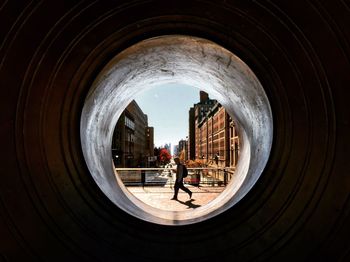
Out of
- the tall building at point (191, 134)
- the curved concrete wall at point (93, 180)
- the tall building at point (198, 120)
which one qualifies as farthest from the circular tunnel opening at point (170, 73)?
the tall building at point (191, 134)

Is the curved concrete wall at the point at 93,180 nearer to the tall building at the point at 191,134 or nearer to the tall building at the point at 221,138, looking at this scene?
the tall building at the point at 221,138

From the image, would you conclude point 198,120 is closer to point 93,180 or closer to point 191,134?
point 191,134

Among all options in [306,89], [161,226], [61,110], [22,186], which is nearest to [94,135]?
[61,110]

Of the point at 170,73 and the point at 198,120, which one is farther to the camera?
the point at 198,120

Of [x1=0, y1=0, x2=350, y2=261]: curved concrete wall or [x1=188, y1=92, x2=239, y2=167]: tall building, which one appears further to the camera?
[x1=188, y1=92, x2=239, y2=167]: tall building

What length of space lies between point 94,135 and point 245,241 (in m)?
2.39

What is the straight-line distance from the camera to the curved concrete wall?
2045 millimetres

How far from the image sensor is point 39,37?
82.6 inches

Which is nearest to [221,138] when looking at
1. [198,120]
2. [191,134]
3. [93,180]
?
[198,120]

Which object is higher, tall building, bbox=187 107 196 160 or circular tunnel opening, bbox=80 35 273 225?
tall building, bbox=187 107 196 160

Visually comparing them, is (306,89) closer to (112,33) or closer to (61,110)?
(112,33)

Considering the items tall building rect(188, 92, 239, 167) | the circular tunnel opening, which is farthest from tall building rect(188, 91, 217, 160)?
the circular tunnel opening

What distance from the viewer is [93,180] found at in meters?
2.46

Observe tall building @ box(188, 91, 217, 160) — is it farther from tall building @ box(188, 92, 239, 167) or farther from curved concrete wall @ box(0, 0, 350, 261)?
curved concrete wall @ box(0, 0, 350, 261)
